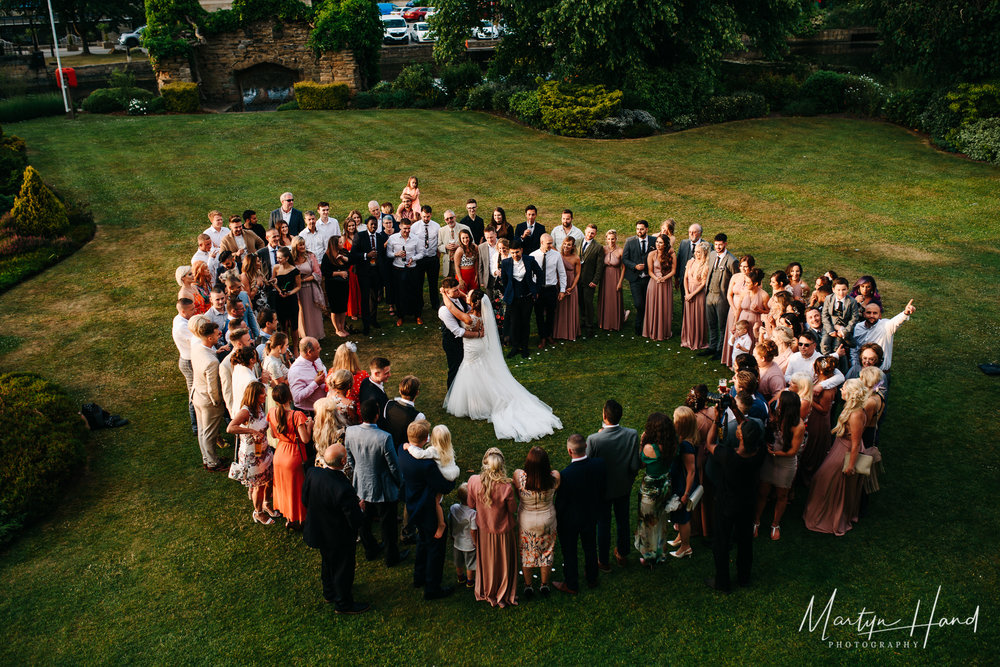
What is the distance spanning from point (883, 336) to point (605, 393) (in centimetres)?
362

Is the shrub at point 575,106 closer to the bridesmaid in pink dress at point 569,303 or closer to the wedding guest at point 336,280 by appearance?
the bridesmaid in pink dress at point 569,303

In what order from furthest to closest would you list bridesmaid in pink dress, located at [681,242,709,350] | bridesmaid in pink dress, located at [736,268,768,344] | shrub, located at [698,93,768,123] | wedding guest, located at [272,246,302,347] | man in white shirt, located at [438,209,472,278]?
shrub, located at [698,93,768,123] → man in white shirt, located at [438,209,472,278] → bridesmaid in pink dress, located at [681,242,709,350] → wedding guest, located at [272,246,302,347] → bridesmaid in pink dress, located at [736,268,768,344]

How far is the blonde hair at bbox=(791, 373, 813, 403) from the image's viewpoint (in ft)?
24.8

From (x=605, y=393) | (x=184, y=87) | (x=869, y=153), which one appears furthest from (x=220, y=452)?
(x=184, y=87)

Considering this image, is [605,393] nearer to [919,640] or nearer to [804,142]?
[919,640]

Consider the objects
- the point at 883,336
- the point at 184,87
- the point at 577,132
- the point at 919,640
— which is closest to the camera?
the point at 919,640

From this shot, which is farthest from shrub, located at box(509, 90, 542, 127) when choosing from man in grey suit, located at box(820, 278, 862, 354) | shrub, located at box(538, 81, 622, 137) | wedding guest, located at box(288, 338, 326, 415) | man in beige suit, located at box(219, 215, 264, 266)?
wedding guest, located at box(288, 338, 326, 415)

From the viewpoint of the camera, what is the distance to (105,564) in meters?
7.62

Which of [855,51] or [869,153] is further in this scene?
[855,51]

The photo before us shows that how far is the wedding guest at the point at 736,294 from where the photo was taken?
10531 millimetres

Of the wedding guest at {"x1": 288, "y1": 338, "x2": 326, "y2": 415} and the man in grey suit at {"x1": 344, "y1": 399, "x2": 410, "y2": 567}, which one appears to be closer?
the man in grey suit at {"x1": 344, "y1": 399, "x2": 410, "y2": 567}

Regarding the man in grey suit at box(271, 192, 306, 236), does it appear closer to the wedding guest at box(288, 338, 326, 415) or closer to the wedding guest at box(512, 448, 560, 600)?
the wedding guest at box(288, 338, 326, 415)

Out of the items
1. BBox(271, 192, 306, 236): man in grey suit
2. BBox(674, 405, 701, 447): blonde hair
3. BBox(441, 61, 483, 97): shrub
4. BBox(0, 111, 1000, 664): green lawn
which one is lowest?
BBox(0, 111, 1000, 664): green lawn

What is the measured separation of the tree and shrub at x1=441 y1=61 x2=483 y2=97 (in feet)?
49.8
